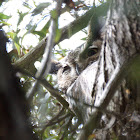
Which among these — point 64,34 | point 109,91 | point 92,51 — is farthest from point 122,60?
point 92,51

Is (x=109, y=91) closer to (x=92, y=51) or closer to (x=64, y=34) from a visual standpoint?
(x=64, y=34)

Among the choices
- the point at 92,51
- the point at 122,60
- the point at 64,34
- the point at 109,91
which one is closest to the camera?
the point at 109,91

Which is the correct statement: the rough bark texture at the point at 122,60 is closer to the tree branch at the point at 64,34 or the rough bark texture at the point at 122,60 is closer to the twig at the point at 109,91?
the twig at the point at 109,91

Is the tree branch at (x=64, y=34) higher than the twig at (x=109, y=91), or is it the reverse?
the tree branch at (x=64, y=34)

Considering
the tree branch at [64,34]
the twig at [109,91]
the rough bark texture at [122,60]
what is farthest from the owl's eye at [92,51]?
the twig at [109,91]

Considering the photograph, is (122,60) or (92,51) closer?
(122,60)

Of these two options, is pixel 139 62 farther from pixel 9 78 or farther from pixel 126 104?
pixel 9 78

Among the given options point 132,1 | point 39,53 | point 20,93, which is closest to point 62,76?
point 39,53

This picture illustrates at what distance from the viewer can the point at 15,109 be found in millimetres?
496

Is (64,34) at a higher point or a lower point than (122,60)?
higher

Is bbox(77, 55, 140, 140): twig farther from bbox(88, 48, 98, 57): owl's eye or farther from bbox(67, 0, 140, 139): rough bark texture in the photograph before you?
bbox(88, 48, 98, 57): owl's eye

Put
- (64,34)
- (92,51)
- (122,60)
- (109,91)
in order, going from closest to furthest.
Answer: (109,91), (122,60), (64,34), (92,51)

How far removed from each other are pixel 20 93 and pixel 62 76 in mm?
2105

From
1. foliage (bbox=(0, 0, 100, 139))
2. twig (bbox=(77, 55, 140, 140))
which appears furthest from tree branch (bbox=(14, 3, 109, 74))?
twig (bbox=(77, 55, 140, 140))
